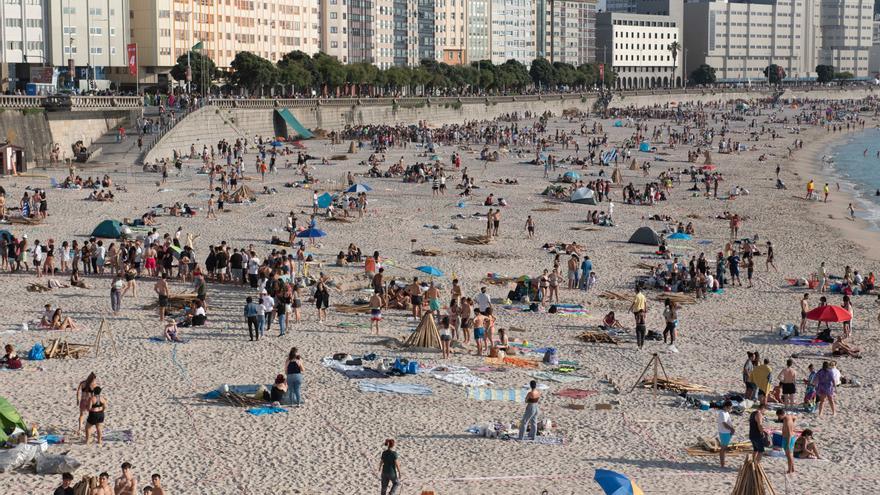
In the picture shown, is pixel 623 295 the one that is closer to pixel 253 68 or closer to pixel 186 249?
pixel 186 249

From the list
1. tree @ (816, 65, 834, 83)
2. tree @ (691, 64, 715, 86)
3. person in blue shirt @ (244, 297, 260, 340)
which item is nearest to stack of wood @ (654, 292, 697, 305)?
person in blue shirt @ (244, 297, 260, 340)

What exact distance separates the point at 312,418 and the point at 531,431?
9.41 ft

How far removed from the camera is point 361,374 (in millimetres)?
17828

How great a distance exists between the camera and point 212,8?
84.0 meters

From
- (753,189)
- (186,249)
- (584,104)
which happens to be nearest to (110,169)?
(186,249)

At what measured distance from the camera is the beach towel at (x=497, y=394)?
1680 cm

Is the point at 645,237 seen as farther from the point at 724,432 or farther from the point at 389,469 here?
the point at 389,469

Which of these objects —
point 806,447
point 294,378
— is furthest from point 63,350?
point 806,447

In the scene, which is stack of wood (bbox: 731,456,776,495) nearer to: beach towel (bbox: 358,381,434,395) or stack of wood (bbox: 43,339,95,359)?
beach towel (bbox: 358,381,434,395)

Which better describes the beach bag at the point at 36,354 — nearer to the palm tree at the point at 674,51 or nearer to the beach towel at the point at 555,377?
the beach towel at the point at 555,377

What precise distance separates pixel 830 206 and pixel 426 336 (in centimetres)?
2906

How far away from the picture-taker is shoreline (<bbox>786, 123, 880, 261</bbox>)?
1405 inches

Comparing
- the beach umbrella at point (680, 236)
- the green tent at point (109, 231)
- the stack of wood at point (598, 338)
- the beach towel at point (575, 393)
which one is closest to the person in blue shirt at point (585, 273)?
the stack of wood at point (598, 338)

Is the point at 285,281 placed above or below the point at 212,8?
below
